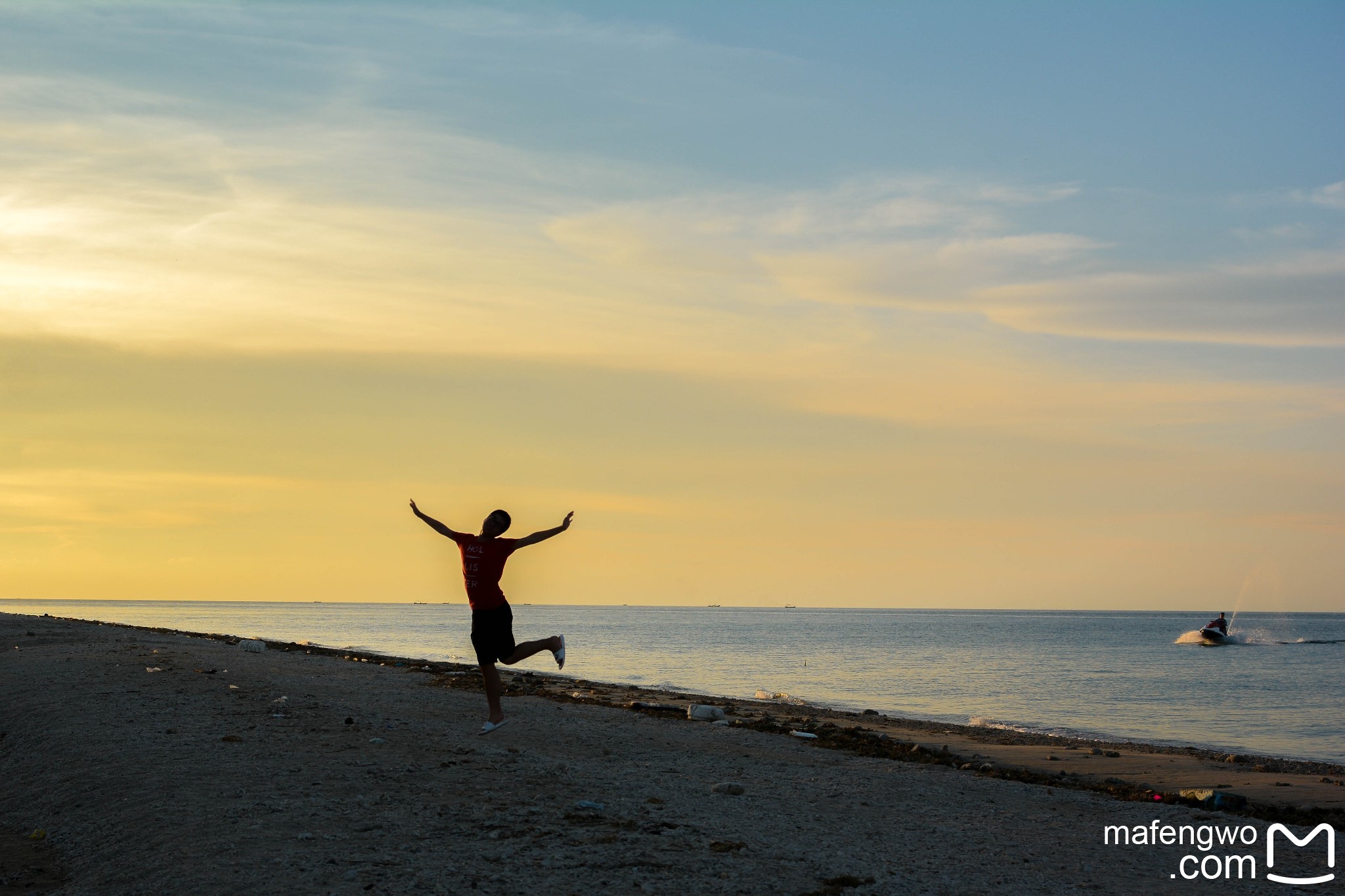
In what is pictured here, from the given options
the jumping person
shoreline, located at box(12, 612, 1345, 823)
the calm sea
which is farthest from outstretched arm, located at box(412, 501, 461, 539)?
the calm sea

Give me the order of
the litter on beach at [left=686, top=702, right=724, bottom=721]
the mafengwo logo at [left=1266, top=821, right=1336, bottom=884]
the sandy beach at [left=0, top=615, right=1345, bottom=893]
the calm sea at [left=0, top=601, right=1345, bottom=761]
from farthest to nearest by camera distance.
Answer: the calm sea at [left=0, top=601, right=1345, bottom=761], the litter on beach at [left=686, top=702, right=724, bottom=721], the mafengwo logo at [left=1266, top=821, right=1336, bottom=884], the sandy beach at [left=0, top=615, right=1345, bottom=893]

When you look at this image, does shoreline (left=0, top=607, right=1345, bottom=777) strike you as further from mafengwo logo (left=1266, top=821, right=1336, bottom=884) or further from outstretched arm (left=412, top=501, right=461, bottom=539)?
outstretched arm (left=412, top=501, right=461, bottom=539)

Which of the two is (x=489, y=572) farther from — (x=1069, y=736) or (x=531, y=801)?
(x=1069, y=736)

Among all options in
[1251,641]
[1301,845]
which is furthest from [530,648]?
[1251,641]

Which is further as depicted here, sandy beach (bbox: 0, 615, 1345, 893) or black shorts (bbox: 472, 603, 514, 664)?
black shorts (bbox: 472, 603, 514, 664)

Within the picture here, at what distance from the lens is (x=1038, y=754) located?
17.0m

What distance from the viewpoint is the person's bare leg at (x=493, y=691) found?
38.3ft

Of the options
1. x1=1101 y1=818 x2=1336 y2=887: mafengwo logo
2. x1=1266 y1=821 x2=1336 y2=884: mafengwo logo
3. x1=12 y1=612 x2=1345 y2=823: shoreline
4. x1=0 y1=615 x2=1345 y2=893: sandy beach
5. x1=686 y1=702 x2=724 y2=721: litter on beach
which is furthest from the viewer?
A: x1=686 y1=702 x2=724 y2=721: litter on beach

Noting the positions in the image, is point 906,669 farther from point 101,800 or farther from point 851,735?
point 101,800

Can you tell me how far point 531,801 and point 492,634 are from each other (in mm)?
2572

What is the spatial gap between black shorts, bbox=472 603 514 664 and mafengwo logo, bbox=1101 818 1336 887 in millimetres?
6357

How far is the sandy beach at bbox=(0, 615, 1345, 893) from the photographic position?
713 centimetres

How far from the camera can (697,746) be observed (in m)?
13.5

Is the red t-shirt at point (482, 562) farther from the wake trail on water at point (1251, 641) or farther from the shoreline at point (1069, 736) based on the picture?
the wake trail on water at point (1251, 641)
